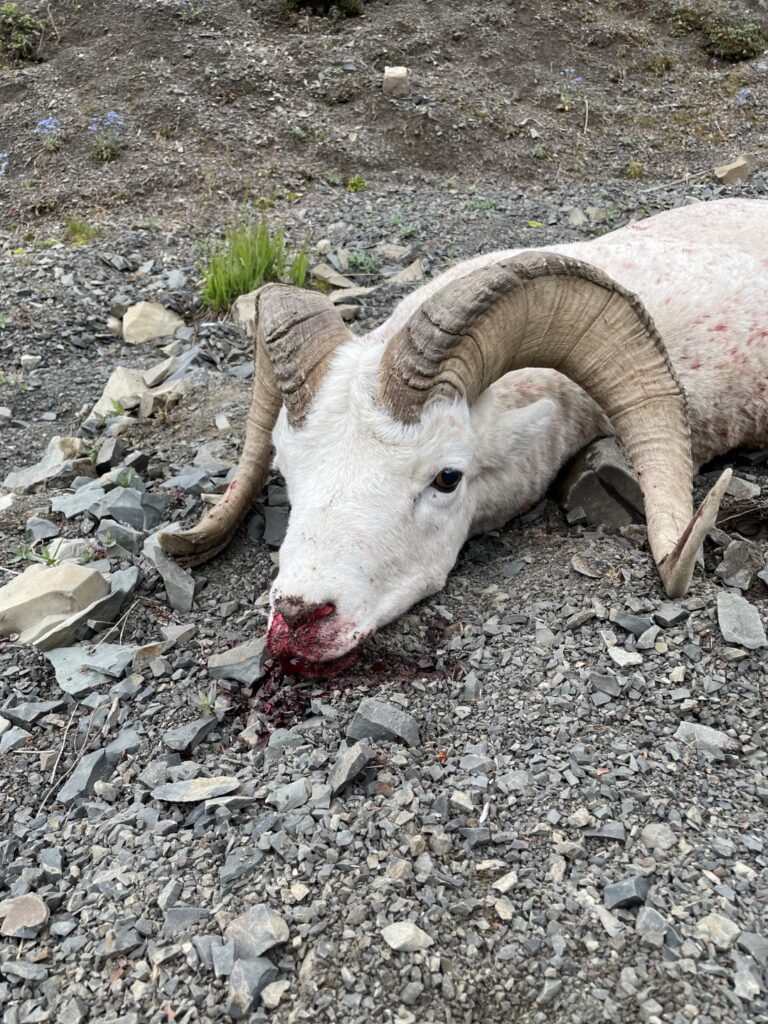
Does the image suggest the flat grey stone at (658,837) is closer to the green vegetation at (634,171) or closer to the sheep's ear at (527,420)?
the sheep's ear at (527,420)

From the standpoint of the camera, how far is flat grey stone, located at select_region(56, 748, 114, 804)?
4.09 m

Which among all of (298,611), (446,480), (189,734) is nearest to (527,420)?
(446,480)

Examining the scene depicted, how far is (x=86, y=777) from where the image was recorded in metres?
4.14

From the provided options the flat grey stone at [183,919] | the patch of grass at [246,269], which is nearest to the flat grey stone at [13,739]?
the flat grey stone at [183,919]

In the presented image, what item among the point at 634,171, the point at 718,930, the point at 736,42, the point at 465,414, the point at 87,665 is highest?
the point at 465,414

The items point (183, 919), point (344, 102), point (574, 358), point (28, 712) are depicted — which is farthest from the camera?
point (344, 102)

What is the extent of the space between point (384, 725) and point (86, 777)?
135 centimetres

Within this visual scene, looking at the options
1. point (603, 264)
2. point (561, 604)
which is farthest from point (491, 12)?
point (561, 604)

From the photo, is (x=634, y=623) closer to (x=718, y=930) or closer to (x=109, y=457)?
(x=718, y=930)

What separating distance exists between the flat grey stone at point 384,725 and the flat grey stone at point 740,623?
1.49 m

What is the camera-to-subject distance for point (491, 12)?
16.0 m

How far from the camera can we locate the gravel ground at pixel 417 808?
9.62ft

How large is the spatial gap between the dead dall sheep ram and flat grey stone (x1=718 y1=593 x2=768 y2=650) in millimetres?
241

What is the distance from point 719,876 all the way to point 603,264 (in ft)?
13.7
